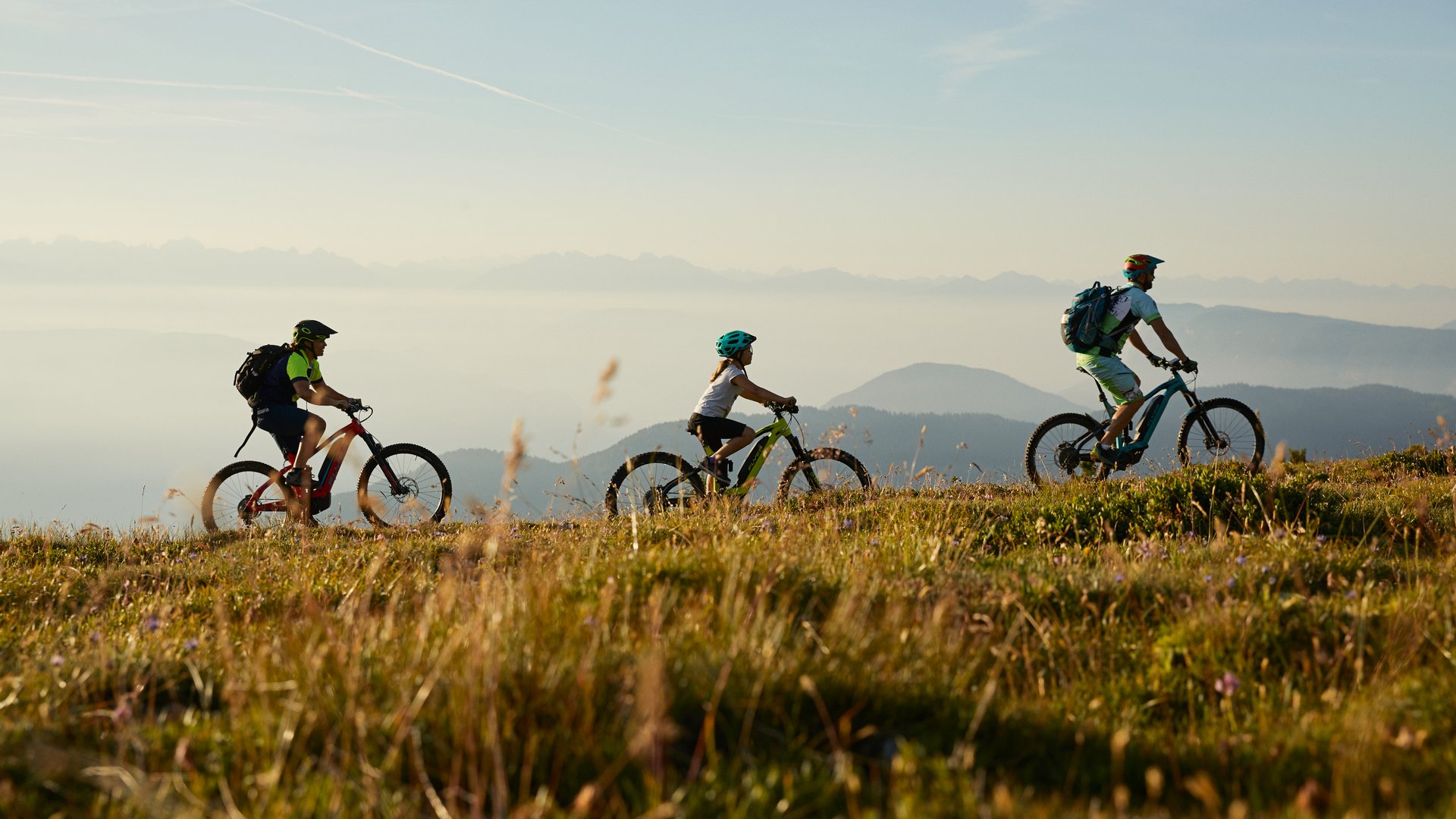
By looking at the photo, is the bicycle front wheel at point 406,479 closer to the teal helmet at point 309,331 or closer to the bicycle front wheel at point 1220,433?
the teal helmet at point 309,331

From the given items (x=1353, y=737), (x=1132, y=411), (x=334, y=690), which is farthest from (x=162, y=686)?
(x=1132, y=411)

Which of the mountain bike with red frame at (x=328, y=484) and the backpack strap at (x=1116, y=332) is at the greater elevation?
the backpack strap at (x=1116, y=332)

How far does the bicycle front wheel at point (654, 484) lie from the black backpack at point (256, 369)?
4.70 meters

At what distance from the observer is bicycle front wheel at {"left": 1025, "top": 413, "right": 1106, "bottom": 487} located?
13.9 m

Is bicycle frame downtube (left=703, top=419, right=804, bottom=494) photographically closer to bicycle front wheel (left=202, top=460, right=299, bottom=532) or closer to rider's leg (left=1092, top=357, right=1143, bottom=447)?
rider's leg (left=1092, top=357, right=1143, bottom=447)

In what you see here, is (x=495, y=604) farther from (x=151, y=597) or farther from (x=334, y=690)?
(x=151, y=597)

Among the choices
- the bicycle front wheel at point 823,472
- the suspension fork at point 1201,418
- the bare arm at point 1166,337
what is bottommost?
the bicycle front wheel at point 823,472

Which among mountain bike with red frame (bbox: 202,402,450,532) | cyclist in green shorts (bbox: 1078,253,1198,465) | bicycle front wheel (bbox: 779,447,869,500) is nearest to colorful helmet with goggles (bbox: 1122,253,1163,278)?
cyclist in green shorts (bbox: 1078,253,1198,465)

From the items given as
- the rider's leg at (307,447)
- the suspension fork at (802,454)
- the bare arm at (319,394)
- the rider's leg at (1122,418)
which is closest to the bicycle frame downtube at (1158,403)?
the rider's leg at (1122,418)

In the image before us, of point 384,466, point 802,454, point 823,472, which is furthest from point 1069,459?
point 384,466

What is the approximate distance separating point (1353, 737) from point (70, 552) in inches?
442

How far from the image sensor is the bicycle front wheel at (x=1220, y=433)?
14047 mm

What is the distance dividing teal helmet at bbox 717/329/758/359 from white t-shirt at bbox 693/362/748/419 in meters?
0.13

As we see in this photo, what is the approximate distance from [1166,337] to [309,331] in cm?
1111
